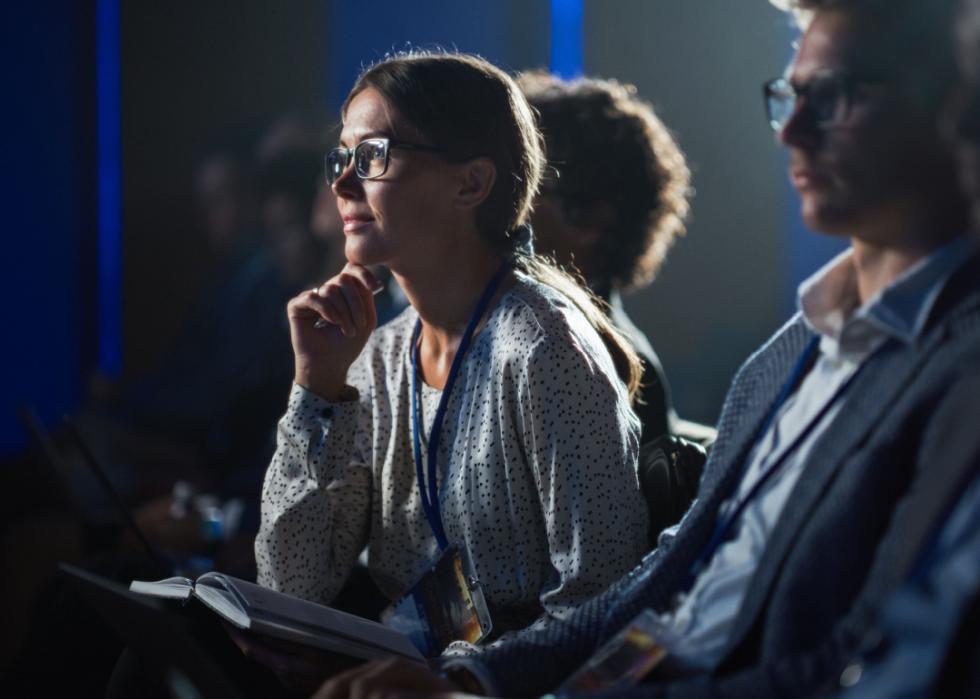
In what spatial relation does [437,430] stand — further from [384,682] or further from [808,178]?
[808,178]

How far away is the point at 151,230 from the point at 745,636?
4486 mm

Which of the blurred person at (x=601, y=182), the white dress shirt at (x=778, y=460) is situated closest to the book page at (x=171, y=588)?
the white dress shirt at (x=778, y=460)

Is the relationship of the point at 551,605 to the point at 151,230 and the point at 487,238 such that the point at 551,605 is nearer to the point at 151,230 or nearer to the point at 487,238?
the point at 487,238

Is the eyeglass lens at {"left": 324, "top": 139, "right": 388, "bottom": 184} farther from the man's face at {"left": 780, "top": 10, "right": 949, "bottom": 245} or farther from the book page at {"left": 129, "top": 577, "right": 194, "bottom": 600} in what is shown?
the man's face at {"left": 780, "top": 10, "right": 949, "bottom": 245}

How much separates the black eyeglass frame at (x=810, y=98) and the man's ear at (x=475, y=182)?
729 millimetres

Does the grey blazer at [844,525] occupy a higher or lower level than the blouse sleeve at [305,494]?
higher

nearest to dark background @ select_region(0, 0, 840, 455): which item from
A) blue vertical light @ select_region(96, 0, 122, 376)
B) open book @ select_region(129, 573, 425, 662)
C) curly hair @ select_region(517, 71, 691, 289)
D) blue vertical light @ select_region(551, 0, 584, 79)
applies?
blue vertical light @ select_region(96, 0, 122, 376)

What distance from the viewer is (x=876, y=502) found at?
101cm

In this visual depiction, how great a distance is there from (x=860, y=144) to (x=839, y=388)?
0.25 meters

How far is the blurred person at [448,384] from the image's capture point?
5.41 feet

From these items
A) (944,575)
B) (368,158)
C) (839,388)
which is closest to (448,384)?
(368,158)

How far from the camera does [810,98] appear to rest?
43.8 inches

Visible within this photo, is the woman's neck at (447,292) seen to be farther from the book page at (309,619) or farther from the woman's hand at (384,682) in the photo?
the woman's hand at (384,682)

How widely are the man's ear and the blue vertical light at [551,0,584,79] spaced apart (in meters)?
1.78
